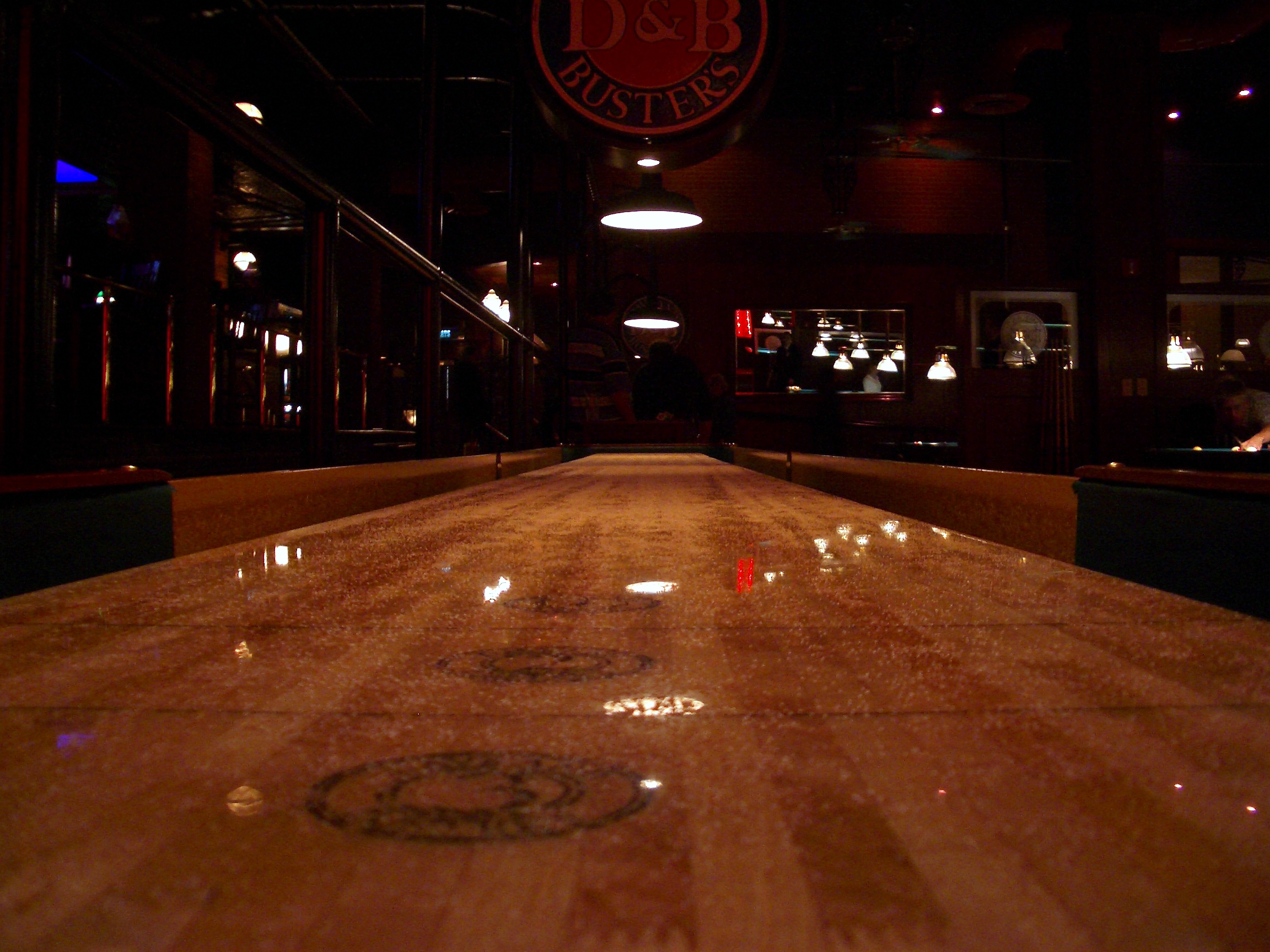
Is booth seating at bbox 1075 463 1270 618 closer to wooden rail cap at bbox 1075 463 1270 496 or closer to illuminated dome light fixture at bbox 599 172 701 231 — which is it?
wooden rail cap at bbox 1075 463 1270 496

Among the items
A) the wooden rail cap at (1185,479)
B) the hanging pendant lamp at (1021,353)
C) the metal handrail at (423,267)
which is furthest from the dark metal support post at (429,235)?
the hanging pendant lamp at (1021,353)

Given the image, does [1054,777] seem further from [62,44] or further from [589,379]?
[589,379]

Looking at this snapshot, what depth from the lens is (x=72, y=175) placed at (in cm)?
769

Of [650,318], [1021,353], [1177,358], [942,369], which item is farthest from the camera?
[942,369]

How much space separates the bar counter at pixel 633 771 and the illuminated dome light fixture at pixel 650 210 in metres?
4.45

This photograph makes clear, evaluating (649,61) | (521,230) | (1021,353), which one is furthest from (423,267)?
(1021,353)

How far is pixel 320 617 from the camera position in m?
0.79

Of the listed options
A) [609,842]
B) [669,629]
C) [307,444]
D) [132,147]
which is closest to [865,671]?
[669,629]

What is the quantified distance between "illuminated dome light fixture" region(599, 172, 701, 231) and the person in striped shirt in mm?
2244

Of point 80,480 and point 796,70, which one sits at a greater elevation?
point 796,70

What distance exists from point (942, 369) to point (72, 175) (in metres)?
9.95

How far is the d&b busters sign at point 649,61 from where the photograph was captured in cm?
299

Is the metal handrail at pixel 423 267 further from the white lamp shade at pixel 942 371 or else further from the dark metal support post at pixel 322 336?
the white lamp shade at pixel 942 371

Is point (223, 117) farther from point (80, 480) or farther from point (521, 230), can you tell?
point (521, 230)
